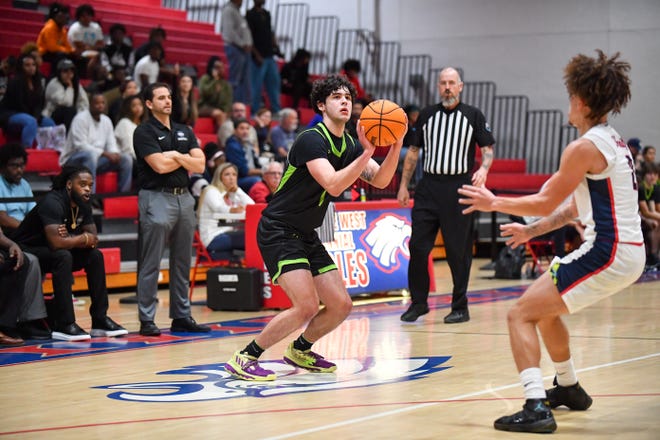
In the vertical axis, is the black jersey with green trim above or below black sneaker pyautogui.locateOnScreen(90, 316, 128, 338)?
above

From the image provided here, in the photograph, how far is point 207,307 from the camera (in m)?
11.3

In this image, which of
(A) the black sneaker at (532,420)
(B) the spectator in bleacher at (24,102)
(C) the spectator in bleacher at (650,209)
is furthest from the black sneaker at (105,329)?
(C) the spectator in bleacher at (650,209)

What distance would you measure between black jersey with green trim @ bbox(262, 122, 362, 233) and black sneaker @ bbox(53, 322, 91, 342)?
8.95 ft

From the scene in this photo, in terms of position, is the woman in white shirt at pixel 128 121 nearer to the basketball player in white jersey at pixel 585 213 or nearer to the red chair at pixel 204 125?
the red chair at pixel 204 125

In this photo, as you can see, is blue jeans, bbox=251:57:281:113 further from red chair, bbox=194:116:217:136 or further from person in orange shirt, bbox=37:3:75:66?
person in orange shirt, bbox=37:3:75:66

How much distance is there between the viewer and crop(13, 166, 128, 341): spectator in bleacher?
8938 mm

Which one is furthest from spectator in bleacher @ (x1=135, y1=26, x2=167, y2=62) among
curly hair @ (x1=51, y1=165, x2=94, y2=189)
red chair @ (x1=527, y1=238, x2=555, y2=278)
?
curly hair @ (x1=51, y1=165, x2=94, y2=189)

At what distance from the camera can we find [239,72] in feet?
58.9

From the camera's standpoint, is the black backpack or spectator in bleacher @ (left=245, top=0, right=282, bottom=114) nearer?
the black backpack

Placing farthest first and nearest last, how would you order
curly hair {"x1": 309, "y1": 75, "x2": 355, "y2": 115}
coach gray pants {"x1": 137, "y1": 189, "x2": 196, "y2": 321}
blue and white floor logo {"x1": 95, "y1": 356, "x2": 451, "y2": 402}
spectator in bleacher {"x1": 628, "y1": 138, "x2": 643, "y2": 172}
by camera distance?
spectator in bleacher {"x1": 628, "y1": 138, "x2": 643, "y2": 172}
coach gray pants {"x1": 137, "y1": 189, "x2": 196, "y2": 321}
curly hair {"x1": 309, "y1": 75, "x2": 355, "y2": 115}
blue and white floor logo {"x1": 95, "y1": 356, "x2": 451, "y2": 402}

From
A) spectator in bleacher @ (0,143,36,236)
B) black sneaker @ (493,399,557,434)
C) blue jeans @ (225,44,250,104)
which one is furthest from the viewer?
blue jeans @ (225,44,250,104)

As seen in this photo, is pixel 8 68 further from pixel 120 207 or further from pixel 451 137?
pixel 451 137

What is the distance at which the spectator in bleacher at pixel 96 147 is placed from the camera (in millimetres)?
13414

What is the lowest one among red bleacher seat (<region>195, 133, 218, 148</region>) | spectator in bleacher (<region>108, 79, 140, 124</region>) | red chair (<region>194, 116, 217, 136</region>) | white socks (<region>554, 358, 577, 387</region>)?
white socks (<region>554, 358, 577, 387</region>)
